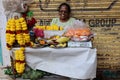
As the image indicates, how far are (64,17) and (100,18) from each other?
83cm

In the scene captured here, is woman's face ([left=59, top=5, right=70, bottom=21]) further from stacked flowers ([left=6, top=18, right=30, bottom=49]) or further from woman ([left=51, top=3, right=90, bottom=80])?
stacked flowers ([left=6, top=18, right=30, bottom=49])

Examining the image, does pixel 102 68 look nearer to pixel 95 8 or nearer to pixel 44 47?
pixel 95 8

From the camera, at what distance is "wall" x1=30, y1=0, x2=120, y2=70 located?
617cm

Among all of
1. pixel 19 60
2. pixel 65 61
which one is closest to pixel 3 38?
pixel 19 60

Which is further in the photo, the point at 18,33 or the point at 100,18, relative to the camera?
the point at 100,18

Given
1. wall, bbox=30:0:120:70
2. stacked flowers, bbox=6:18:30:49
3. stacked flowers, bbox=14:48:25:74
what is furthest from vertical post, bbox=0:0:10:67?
stacked flowers, bbox=14:48:25:74

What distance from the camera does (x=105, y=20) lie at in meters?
6.23

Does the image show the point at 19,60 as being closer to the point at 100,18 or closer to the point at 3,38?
the point at 3,38

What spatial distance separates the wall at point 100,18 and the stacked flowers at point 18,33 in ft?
4.23

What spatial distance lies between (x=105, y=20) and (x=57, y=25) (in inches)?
43.1

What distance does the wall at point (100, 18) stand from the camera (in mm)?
6172

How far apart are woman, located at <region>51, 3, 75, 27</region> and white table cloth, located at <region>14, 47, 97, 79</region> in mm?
1014

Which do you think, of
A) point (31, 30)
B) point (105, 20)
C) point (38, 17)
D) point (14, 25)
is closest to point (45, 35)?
point (31, 30)

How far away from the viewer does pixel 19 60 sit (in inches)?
201
